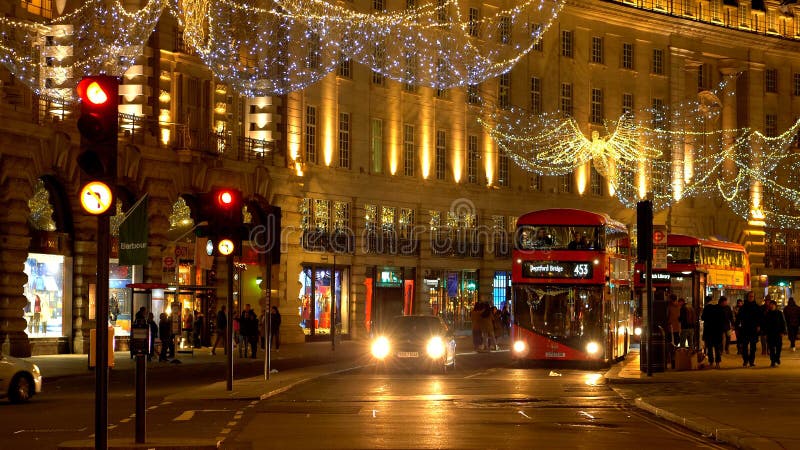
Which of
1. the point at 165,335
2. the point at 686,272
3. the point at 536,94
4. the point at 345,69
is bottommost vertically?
the point at 165,335

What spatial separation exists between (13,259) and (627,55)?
45360 mm

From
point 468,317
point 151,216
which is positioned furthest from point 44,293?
point 468,317

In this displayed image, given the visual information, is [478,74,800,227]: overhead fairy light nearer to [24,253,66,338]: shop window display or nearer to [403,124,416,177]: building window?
[403,124,416,177]: building window

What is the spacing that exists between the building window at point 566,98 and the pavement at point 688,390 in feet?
94.4

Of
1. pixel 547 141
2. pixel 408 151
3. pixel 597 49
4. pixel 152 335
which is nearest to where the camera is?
pixel 152 335

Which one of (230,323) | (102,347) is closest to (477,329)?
(230,323)

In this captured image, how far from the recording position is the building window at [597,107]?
7681cm

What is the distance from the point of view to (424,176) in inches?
2621

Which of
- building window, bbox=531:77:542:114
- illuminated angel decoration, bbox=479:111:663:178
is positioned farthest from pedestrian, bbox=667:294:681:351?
building window, bbox=531:77:542:114

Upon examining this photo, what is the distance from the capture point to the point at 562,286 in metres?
39.2

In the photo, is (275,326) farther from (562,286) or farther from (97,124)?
(97,124)

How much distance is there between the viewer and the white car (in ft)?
83.4

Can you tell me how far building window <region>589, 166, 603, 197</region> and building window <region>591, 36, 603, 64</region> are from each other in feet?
19.1

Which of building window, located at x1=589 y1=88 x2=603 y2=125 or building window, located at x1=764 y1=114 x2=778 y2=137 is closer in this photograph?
building window, located at x1=589 y1=88 x2=603 y2=125
